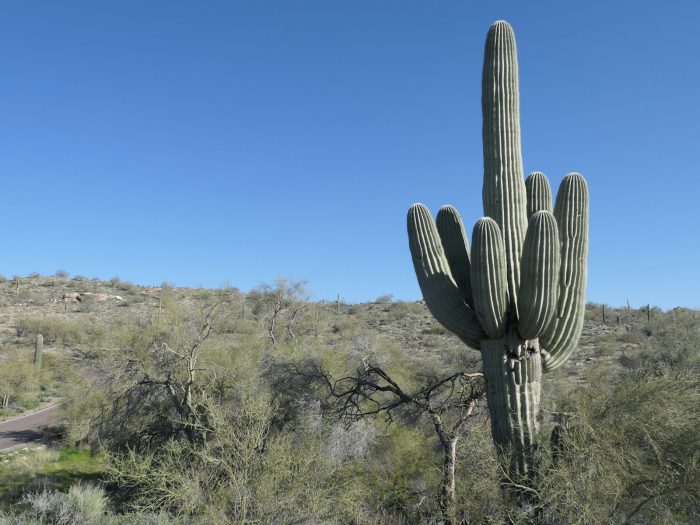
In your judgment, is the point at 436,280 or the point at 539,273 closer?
the point at 539,273

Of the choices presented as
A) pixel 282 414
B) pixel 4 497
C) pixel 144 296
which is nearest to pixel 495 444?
pixel 282 414

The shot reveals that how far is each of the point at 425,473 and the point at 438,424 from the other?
1.49 meters

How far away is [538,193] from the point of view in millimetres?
8391

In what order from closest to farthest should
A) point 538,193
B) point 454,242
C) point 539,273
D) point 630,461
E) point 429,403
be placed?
point 630,461, point 539,273, point 538,193, point 454,242, point 429,403

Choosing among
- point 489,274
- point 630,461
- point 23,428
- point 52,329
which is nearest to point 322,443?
point 489,274

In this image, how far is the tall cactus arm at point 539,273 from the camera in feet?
23.0

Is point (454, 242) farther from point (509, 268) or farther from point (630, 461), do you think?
point (630, 461)

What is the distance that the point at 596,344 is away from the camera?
80.0 feet

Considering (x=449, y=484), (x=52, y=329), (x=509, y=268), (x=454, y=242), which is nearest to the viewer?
(x=449, y=484)

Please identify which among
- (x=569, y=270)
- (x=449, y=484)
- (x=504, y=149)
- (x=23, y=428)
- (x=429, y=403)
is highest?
(x=504, y=149)

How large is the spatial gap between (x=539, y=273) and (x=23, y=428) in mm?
18245

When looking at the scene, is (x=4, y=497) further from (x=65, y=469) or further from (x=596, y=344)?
(x=596, y=344)

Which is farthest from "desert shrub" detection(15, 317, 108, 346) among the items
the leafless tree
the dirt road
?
the leafless tree

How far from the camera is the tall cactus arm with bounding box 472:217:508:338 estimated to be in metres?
7.12
